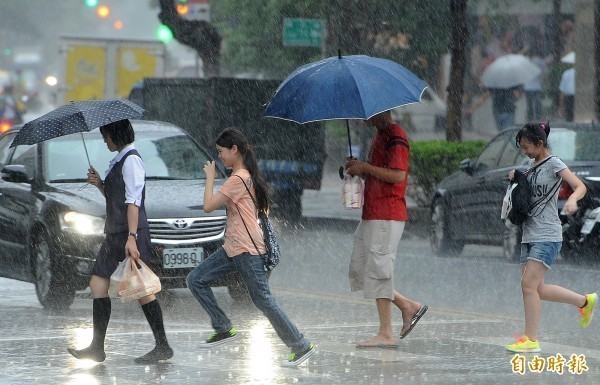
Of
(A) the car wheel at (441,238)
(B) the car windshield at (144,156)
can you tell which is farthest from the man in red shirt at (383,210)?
(A) the car wheel at (441,238)

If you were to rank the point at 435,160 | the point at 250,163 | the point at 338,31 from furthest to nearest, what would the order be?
the point at 338,31 < the point at 435,160 < the point at 250,163

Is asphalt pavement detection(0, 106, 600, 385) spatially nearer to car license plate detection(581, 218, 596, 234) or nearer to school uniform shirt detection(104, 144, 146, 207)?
car license plate detection(581, 218, 596, 234)

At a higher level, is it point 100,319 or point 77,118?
point 77,118

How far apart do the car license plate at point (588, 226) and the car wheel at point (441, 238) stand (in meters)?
2.46

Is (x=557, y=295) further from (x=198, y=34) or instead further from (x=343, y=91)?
(x=198, y=34)

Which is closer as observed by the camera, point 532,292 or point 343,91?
point 343,91

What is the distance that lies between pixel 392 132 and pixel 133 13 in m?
84.3

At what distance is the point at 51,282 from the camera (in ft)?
41.0

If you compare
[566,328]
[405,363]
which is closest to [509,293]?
[566,328]

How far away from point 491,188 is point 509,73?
41.6ft

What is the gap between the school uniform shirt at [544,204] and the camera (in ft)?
32.4

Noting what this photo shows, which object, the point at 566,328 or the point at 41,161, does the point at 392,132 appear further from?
the point at 41,161

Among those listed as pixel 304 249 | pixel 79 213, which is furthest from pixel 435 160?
pixel 79 213

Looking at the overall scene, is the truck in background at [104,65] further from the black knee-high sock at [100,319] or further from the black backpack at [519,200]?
the black knee-high sock at [100,319]
